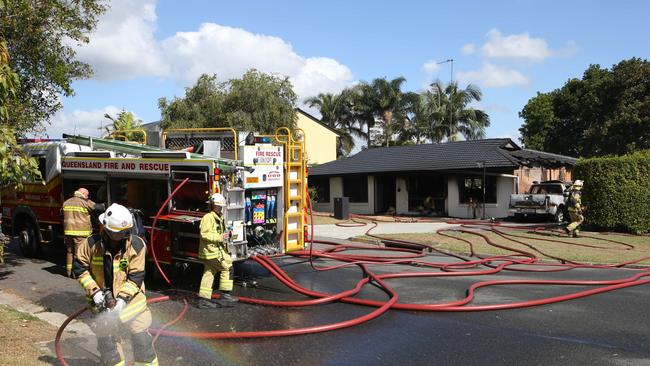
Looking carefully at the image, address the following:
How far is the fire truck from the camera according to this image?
7.81 meters

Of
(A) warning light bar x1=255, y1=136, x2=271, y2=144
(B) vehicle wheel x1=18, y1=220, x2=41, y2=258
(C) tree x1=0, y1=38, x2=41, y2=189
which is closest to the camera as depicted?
(C) tree x1=0, y1=38, x2=41, y2=189

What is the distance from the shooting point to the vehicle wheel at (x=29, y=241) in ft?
34.8

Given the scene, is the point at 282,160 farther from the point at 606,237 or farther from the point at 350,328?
the point at 606,237

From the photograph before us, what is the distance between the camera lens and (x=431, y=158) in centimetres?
2481

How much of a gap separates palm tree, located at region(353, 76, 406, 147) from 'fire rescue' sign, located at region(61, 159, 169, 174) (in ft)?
105

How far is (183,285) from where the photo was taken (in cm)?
839

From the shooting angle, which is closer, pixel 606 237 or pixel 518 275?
pixel 518 275

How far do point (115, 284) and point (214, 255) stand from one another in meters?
2.96

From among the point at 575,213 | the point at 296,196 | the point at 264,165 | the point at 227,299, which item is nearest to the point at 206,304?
the point at 227,299

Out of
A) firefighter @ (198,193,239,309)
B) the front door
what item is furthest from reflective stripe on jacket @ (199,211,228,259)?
the front door

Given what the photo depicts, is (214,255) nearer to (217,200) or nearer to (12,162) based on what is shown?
(217,200)

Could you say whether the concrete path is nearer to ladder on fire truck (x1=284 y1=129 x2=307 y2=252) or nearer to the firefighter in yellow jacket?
ladder on fire truck (x1=284 y1=129 x2=307 y2=252)

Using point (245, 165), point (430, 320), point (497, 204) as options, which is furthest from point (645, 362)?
point (497, 204)

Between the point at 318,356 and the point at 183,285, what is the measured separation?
12.9ft
